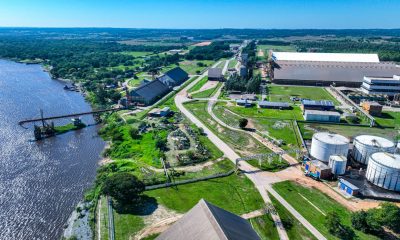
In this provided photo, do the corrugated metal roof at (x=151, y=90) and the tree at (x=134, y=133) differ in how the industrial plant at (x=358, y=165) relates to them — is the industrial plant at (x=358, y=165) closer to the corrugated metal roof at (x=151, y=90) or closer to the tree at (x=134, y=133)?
the tree at (x=134, y=133)

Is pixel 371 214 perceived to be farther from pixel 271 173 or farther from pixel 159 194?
pixel 159 194

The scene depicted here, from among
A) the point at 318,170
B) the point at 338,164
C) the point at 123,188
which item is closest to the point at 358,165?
the point at 338,164

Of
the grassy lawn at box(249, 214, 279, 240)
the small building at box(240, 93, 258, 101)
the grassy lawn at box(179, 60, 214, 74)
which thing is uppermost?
the grassy lawn at box(179, 60, 214, 74)

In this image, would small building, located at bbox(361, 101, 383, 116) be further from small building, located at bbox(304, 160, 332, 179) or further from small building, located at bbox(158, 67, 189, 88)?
small building, located at bbox(158, 67, 189, 88)

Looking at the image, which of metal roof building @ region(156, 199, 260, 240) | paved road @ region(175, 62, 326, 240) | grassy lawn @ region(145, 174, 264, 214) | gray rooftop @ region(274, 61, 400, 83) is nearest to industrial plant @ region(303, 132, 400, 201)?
paved road @ region(175, 62, 326, 240)

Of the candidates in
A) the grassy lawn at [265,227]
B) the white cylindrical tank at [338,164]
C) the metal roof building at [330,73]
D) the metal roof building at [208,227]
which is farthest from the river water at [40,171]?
the metal roof building at [330,73]

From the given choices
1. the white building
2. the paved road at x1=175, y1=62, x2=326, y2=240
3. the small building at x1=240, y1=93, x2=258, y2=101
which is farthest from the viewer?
the white building
